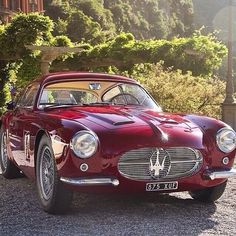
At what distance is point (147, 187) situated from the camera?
5.50 metres

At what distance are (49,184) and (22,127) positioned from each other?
1203mm

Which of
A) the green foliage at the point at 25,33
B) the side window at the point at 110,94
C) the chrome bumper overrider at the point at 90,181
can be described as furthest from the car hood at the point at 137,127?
the green foliage at the point at 25,33

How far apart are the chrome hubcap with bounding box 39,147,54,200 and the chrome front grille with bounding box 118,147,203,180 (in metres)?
0.77

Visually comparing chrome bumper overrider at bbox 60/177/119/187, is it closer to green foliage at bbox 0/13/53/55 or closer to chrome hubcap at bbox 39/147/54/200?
chrome hubcap at bbox 39/147/54/200

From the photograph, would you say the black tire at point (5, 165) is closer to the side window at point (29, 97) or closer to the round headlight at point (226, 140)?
the side window at point (29, 97)

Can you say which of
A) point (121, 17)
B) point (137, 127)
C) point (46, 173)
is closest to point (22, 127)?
point (46, 173)

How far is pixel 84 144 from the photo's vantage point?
5.38 m

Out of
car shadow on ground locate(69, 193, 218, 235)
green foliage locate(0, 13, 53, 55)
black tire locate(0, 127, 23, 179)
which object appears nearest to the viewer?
car shadow on ground locate(69, 193, 218, 235)

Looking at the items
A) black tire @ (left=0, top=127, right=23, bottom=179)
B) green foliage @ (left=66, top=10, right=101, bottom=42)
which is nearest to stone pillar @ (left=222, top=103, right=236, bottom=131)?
black tire @ (left=0, top=127, right=23, bottom=179)

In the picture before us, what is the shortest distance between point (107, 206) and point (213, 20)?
298ft

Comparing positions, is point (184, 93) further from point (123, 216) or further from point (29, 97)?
point (123, 216)

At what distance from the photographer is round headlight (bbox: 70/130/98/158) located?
537 centimetres

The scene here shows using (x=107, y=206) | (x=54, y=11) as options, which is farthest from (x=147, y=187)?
(x=54, y=11)

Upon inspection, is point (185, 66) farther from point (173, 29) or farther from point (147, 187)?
point (173, 29)
